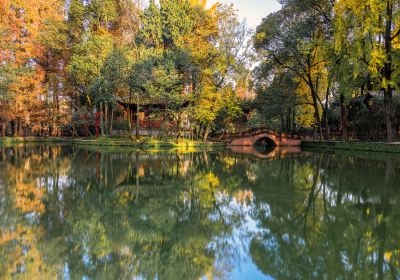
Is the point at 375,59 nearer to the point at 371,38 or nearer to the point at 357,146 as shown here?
the point at 371,38

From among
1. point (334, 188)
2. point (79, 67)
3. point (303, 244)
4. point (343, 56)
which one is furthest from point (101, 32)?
point (303, 244)

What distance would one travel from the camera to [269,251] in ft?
16.9

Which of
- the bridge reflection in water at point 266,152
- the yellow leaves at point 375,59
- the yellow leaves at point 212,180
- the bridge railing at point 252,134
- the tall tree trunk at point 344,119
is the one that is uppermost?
the yellow leaves at point 375,59

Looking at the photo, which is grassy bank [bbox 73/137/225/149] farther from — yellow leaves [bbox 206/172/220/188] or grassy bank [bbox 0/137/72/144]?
yellow leaves [bbox 206/172/220/188]

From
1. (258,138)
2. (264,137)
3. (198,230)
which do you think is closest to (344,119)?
(264,137)

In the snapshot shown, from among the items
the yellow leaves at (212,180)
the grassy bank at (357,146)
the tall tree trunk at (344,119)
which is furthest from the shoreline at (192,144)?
the yellow leaves at (212,180)

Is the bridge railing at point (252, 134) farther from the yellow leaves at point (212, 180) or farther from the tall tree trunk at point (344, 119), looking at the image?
the yellow leaves at point (212, 180)

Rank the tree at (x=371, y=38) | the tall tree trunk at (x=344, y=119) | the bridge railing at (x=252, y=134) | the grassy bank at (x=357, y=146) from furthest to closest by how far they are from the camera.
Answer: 1. the bridge railing at (x=252, y=134)
2. the tall tree trunk at (x=344, y=119)
3. the grassy bank at (x=357, y=146)
4. the tree at (x=371, y=38)

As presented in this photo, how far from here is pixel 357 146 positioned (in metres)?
28.5

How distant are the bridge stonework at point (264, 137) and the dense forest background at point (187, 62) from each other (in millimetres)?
2785

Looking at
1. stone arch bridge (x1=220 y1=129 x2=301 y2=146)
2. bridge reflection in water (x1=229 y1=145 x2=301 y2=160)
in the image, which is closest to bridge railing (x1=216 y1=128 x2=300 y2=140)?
stone arch bridge (x1=220 y1=129 x2=301 y2=146)

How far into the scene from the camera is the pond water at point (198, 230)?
4512 mm

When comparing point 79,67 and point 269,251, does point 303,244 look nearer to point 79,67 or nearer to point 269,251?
point 269,251

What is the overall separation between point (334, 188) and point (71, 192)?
27.2 ft
